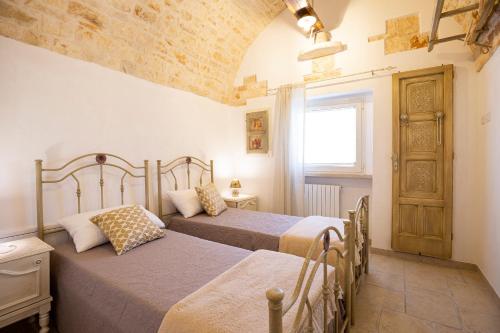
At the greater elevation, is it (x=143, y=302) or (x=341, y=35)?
(x=341, y=35)

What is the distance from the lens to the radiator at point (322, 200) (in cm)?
347

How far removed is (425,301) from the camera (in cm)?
204

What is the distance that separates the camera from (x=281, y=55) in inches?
145

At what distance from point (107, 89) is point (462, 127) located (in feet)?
12.2

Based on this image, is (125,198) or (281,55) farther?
(281,55)

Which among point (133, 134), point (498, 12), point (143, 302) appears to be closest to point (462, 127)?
point (498, 12)

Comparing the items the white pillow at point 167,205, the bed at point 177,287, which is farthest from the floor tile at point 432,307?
the white pillow at point 167,205

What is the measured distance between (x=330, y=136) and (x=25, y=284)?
356 cm

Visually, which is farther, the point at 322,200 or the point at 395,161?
the point at 322,200

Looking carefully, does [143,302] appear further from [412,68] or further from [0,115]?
[412,68]

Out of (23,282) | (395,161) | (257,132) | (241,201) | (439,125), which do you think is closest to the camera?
(23,282)

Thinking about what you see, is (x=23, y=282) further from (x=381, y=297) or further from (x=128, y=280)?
(x=381, y=297)

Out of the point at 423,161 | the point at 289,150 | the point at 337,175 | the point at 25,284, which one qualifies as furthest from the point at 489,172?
the point at 25,284

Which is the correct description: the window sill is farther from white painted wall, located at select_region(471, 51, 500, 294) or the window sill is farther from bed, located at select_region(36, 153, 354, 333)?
bed, located at select_region(36, 153, 354, 333)
